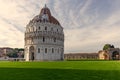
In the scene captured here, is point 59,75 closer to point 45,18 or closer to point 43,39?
point 43,39

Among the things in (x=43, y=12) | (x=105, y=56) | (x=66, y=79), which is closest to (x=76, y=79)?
(x=66, y=79)

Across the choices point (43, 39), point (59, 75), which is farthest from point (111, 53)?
point (59, 75)

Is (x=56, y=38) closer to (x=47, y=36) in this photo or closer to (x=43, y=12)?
(x=47, y=36)

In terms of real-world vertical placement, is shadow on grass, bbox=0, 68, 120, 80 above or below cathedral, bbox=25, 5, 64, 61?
below

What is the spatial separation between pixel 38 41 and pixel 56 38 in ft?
23.9

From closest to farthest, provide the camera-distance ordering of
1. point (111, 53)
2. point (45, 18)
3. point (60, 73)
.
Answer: point (60, 73)
point (45, 18)
point (111, 53)

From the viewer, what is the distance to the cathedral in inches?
3201

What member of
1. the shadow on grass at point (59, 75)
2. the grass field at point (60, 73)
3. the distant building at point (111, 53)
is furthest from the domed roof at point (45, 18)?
the shadow on grass at point (59, 75)

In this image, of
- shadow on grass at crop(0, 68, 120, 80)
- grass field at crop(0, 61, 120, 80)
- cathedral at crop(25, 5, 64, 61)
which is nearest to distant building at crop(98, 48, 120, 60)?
cathedral at crop(25, 5, 64, 61)

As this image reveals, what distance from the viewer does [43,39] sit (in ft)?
267

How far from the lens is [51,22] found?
3344 inches

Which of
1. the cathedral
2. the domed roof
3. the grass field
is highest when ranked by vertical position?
the domed roof

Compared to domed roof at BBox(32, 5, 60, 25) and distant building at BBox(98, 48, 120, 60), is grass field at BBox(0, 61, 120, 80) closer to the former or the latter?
domed roof at BBox(32, 5, 60, 25)

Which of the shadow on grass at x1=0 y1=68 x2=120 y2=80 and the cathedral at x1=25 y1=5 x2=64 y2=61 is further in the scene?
the cathedral at x1=25 y1=5 x2=64 y2=61
